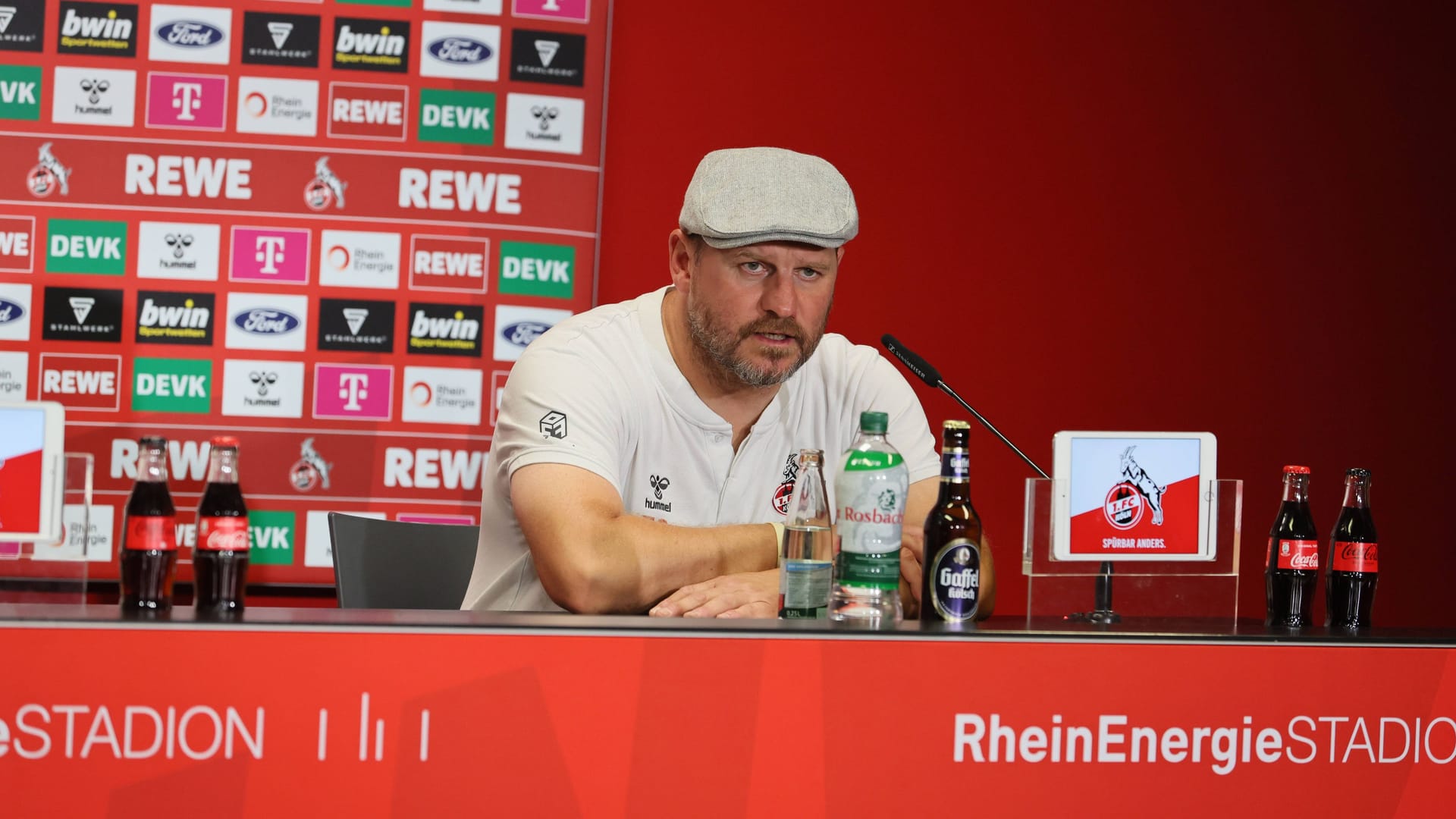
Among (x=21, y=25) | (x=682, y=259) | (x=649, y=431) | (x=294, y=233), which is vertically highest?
(x=21, y=25)

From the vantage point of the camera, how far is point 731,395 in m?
1.84

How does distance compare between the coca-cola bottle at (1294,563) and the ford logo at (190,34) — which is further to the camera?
the ford logo at (190,34)

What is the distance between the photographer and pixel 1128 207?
3119 mm

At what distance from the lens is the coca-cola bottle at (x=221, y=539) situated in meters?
1.18

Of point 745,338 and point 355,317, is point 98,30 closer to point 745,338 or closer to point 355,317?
point 355,317

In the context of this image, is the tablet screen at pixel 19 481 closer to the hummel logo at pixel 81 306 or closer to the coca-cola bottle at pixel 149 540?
the coca-cola bottle at pixel 149 540

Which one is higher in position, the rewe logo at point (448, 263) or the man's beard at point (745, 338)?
the rewe logo at point (448, 263)

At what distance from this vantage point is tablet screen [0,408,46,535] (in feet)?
3.90

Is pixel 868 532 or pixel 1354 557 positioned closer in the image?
pixel 868 532

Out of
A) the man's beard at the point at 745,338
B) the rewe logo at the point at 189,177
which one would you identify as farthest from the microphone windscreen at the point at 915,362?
the rewe logo at the point at 189,177

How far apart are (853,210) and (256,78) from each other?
5.60 feet

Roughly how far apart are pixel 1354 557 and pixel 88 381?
2497mm

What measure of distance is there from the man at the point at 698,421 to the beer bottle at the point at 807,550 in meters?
0.07

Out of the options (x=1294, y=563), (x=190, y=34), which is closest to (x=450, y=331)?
(x=190, y=34)
